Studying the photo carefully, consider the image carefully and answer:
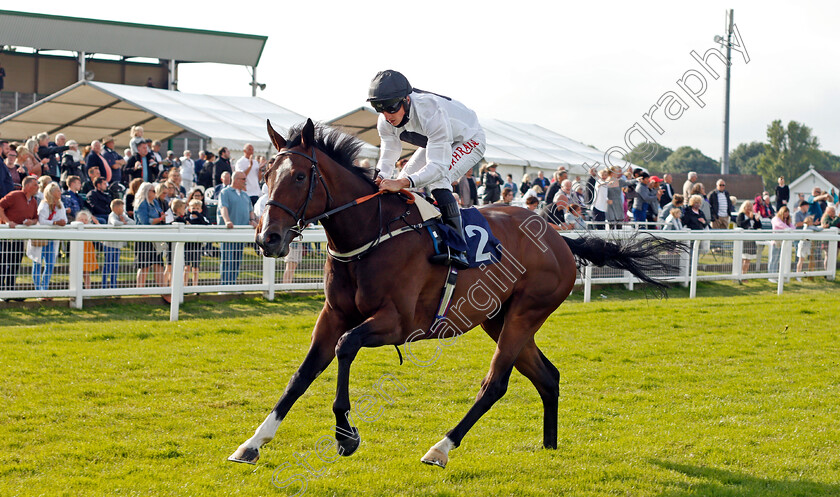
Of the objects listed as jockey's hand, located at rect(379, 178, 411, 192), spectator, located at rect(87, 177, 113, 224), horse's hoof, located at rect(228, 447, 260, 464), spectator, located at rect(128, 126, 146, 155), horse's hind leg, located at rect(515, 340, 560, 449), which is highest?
spectator, located at rect(128, 126, 146, 155)

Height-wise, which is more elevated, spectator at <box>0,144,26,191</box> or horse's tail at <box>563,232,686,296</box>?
spectator at <box>0,144,26,191</box>

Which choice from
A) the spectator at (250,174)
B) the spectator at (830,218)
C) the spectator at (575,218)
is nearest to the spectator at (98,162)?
the spectator at (250,174)

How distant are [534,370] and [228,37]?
2398 cm

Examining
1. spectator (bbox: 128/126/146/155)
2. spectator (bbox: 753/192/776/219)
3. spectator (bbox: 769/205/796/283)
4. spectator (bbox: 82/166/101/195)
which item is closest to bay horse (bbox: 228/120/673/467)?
spectator (bbox: 82/166/101/195)

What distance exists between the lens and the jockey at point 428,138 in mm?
4375

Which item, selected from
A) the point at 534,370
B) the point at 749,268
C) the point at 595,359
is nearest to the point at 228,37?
the point at 749,268

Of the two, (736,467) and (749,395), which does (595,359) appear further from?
(736,467)

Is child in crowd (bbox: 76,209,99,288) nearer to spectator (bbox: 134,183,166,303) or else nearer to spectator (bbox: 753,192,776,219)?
spectator (bbox: 134,183,166,303)

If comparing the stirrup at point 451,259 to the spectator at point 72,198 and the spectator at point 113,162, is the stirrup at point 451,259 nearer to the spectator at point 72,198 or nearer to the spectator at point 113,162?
the spectator at point 72,198

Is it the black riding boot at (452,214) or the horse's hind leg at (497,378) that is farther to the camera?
the black riding boot at (452,214)

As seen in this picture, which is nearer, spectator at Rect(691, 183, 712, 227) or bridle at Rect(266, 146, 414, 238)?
bridle at Rect(266, 146, 414, 238)

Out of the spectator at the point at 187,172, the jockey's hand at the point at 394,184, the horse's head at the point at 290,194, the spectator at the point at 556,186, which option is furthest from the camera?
the spectator at the point at 187,172

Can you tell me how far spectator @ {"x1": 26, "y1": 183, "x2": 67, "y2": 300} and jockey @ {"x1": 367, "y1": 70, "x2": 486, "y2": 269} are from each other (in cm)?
467

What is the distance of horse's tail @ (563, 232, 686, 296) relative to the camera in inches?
225
